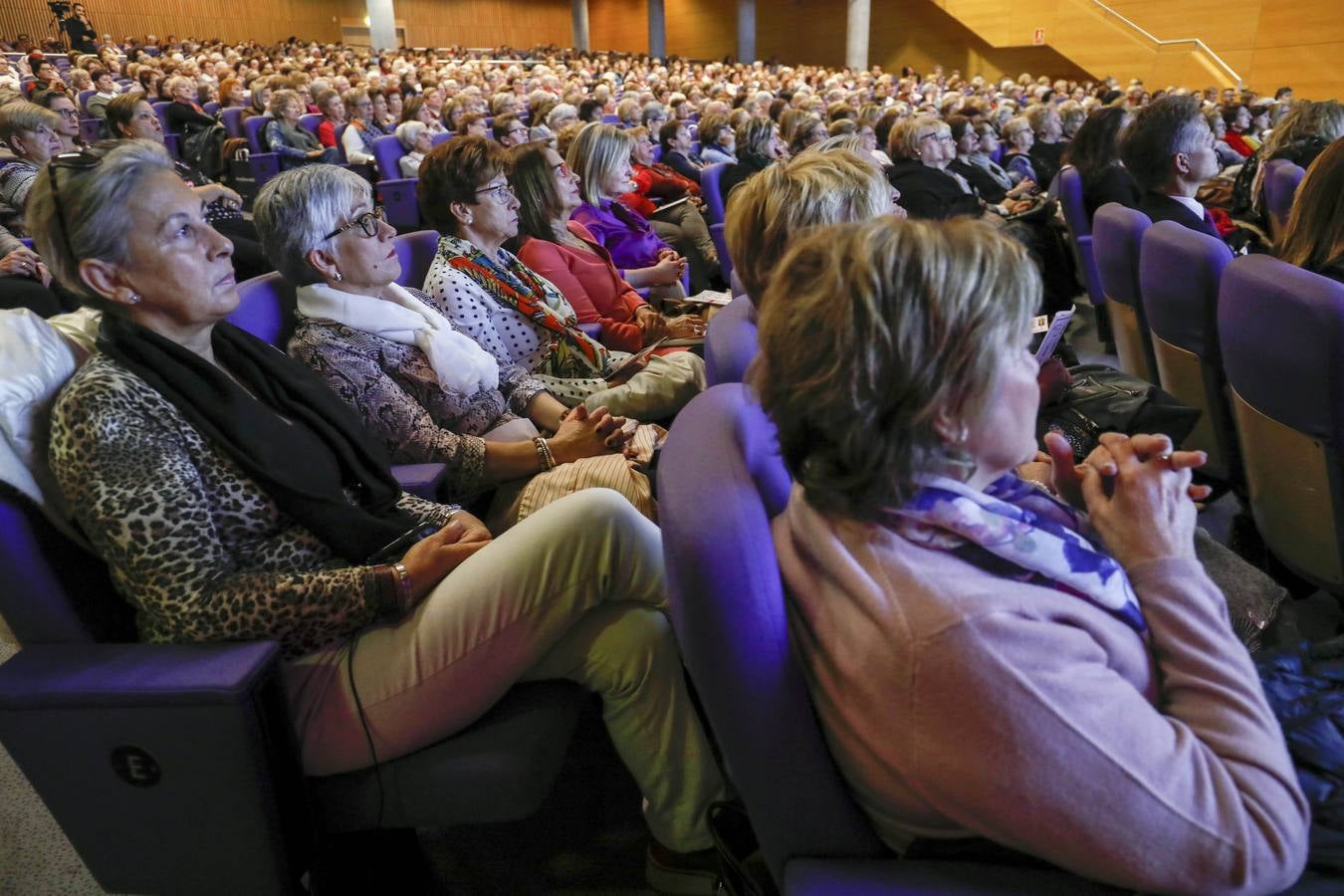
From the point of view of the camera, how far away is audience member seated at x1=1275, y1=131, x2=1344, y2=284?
5.74 feet

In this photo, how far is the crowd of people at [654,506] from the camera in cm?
68

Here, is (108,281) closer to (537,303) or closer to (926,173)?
(537,303)

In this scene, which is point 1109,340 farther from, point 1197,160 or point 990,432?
point 990,432

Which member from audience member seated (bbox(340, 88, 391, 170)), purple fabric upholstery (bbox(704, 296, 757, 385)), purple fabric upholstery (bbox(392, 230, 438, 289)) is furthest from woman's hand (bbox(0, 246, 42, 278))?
audience member seated (bbox(340, 88, 391, 170))

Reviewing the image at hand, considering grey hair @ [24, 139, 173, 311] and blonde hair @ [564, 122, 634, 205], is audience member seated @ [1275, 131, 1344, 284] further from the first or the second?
blonde hair @ [564, 122, 634, 205]

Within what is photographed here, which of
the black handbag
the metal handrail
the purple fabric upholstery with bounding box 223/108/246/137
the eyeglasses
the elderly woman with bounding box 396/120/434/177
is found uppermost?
the metal handrail

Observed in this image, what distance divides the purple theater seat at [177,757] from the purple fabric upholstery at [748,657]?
0.50m

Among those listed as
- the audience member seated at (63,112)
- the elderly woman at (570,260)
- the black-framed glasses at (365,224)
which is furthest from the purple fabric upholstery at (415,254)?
the audience member seated at (63,112)

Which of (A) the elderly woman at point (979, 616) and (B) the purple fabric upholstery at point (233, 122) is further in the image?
(B) the purple fabric upholstery at point (233, 122)

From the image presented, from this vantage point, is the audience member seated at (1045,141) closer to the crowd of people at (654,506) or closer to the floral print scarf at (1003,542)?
the crowd of people at (654,506)

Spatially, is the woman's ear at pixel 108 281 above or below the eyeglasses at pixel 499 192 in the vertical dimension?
below

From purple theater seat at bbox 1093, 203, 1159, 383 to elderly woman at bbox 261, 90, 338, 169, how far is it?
5578 mm

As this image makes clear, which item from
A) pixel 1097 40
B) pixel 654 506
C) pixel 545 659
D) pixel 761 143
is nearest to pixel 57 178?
pixel 545 659

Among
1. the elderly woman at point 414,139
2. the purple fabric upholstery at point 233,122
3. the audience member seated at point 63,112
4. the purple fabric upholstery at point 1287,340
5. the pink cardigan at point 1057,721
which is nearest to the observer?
the pink cardigan at point 1057,721
